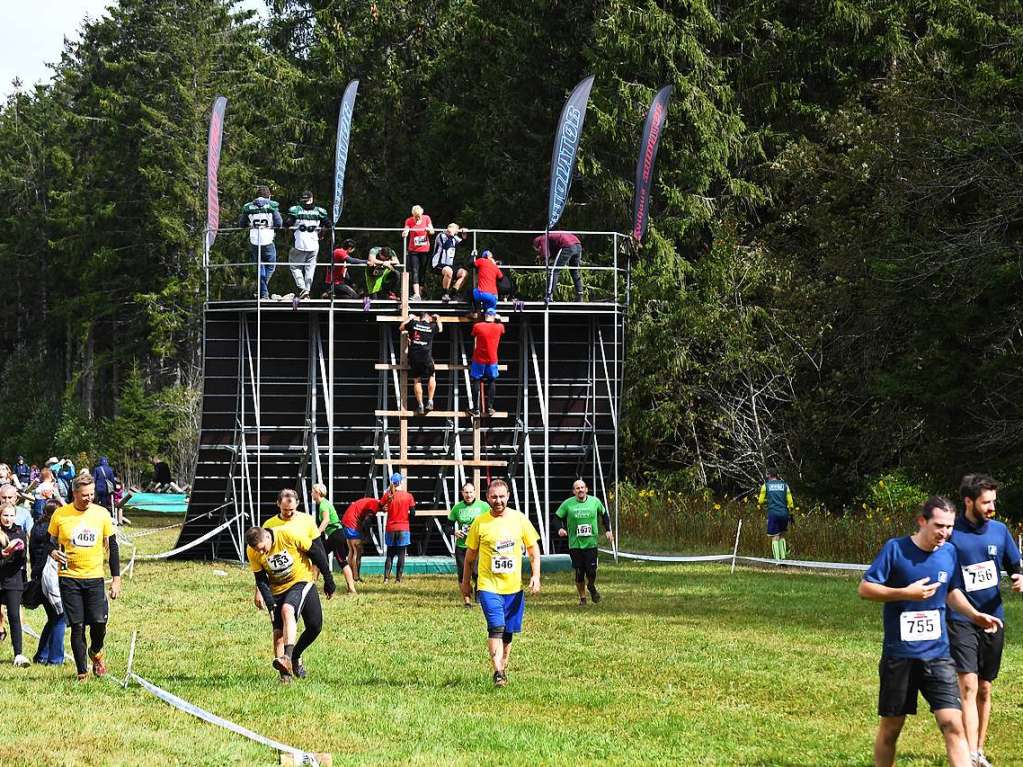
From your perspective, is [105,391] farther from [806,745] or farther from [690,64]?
[806,745]

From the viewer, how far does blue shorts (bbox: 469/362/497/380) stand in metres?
28.6

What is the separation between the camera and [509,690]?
14.3 metres

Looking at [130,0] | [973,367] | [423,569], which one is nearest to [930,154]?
[973,367]

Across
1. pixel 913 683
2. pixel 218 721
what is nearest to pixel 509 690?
pixel 218 721

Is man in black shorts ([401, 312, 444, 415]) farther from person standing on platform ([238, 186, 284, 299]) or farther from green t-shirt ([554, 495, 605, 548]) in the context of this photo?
green t-shirt ([554, 495, 605, 548])

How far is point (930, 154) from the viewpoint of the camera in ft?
97.0

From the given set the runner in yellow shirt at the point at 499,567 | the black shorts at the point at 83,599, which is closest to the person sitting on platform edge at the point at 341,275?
the black shorts at the point at 83,599

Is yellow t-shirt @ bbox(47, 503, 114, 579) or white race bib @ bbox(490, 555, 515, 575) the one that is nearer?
white race bib @ bbox(490, 555, 515, 575)

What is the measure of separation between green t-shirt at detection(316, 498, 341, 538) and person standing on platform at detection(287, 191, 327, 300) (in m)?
6.32

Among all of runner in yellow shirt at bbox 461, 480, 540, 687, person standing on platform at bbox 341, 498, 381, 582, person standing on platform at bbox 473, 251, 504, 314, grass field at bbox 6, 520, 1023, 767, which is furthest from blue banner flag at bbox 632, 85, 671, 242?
→ runner in yellow shirt at bbox 461, 480, 540, 687

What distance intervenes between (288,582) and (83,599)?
6.29 feet

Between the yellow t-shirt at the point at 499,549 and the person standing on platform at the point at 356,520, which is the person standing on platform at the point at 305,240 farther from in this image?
the yellow t-shirt at the point at 499,549

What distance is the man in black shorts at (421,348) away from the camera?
28.6 m

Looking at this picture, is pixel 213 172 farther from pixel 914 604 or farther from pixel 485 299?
pixel 914 604
